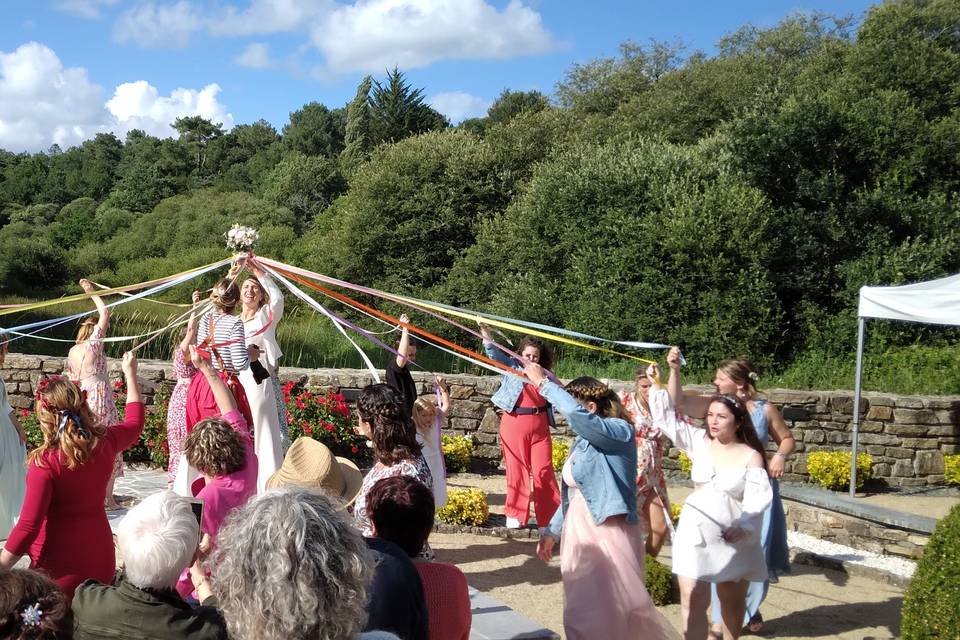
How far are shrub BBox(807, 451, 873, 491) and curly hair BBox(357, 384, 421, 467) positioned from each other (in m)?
7.53

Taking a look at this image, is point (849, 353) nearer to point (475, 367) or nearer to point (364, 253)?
point (475, 367)

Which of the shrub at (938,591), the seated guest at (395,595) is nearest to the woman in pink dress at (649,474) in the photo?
the shrub at (938,591)

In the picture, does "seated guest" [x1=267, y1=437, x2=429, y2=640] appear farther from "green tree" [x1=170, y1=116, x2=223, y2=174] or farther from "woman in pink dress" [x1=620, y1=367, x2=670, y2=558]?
"green tree" [x1=170, y1=116, x2=223, y2=174]

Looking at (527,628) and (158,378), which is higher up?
(158,378)

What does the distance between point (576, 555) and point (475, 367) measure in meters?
10.1

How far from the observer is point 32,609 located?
74.7 inches

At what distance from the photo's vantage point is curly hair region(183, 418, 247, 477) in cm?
400

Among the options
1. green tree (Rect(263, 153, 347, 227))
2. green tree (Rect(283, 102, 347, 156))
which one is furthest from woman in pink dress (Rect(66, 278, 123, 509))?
green tree (Rect(283, 102, 347, 156))

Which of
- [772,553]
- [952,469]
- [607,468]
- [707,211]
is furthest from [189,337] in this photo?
[707,211]

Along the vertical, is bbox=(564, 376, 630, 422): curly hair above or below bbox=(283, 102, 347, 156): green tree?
below

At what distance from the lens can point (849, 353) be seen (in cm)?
1619

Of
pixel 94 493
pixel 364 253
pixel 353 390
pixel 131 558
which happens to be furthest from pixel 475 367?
pixel 131 558

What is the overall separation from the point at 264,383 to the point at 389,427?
2.49m

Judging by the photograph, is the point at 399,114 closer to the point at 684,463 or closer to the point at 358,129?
the point at 358,129
